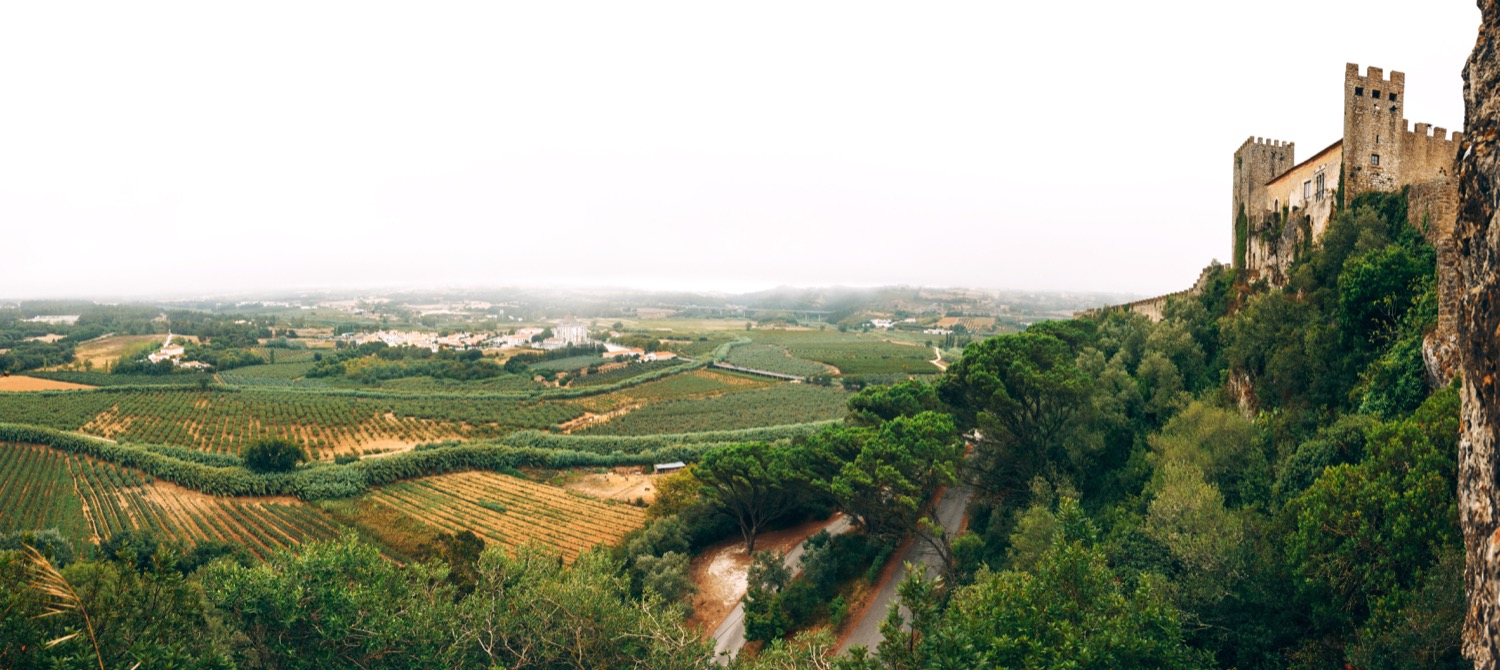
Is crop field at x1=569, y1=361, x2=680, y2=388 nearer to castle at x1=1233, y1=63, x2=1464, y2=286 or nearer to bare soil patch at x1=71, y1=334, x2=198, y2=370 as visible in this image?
bare soil patch at x1=71, y1=334, x2=198, y2=370

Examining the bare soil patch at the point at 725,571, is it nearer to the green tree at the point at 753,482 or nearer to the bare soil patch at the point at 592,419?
the green tree at the point at 753,482

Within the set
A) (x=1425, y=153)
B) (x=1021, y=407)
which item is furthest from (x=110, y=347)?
(x=1425, y=153)

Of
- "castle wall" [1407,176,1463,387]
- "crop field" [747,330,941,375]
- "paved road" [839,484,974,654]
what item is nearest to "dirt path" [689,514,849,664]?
"paved road" [839,484,974,654]

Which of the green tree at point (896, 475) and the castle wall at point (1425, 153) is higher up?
the castle wall at point (1425, 153)

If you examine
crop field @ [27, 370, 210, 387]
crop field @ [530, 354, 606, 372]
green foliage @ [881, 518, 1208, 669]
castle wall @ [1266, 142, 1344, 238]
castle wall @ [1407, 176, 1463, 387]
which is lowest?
crop field @ [530, 354, 606, 372]

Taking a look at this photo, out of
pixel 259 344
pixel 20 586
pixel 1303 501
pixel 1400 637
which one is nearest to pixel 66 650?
pixel 20 586

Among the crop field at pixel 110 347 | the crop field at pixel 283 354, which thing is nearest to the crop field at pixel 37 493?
the crop field at pixel 110 347

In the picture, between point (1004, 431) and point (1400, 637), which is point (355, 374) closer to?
point (1004, 431)
